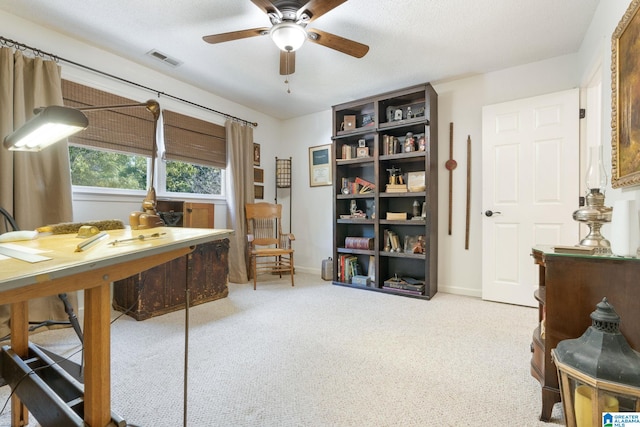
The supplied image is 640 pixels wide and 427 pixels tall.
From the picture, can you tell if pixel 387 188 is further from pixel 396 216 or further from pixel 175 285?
pixel 175 285

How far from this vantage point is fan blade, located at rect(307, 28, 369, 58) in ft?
6.35

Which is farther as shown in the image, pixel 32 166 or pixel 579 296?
pixel 32 166

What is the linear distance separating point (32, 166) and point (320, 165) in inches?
119

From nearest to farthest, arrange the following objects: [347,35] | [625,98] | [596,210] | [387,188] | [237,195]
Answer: [596,210] → [625,98] → [347,35] → [387,188] → [237,195]

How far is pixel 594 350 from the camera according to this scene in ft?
3.16

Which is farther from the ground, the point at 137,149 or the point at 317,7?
the point at 317,7

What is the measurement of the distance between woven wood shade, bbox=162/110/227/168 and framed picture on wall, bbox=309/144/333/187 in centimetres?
127

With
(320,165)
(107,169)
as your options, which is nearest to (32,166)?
(107,169)

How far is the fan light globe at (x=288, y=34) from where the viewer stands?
181 centimetres

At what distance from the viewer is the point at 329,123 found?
4.11 metres

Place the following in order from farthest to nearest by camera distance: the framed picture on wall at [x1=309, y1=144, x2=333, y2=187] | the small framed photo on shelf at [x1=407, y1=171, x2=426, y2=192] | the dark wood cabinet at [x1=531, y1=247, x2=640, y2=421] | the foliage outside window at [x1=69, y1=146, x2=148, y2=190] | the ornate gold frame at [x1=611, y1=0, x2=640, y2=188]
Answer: the framed picture on wall at [x1=309, y1=144, x2=333, y2=187] → the small framed photo on shelf at [x1=407, y1=171, x2=426, y2=192] → the foliage outside window at [x1=69, y1=146, x2=148, y2=190] → the ornate gold frame at [x1=611, y1=0, x2=640, y2=188] → the dark wood cabinet at [x1=531, y1=247, x2=640, y2=421]

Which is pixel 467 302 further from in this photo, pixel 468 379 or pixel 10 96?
pixel 10 96

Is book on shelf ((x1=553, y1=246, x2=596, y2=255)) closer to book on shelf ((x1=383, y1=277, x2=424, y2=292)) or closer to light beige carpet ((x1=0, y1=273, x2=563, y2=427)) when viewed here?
light beige carpet ((x1=0, y1=273, x2=563, y2=427))

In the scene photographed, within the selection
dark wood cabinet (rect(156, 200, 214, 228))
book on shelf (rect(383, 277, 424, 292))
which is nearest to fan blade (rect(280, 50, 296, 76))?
dark wood cabinet (rect(156, 200, 214, 228))
